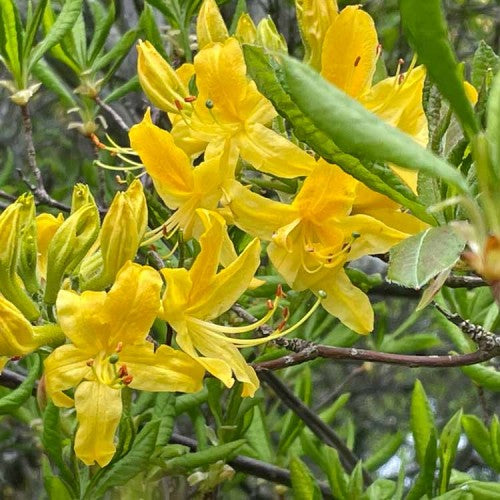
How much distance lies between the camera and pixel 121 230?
2.97 feet

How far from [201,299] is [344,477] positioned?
626 millimetres

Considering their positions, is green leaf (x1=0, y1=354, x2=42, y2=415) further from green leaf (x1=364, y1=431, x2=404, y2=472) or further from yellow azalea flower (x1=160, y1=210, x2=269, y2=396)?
green leaf (x1=364, y1=431, x2=404, y2=472)

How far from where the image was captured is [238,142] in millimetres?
934

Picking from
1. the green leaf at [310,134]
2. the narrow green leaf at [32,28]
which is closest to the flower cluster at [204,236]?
the green leaf at [310,134]

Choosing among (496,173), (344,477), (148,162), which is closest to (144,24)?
(148,162)

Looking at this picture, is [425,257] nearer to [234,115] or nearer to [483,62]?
[483,62]

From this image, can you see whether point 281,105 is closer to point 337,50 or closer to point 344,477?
point 337,50

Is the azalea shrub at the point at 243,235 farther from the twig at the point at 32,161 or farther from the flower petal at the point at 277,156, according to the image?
the twig at the point at 32,161

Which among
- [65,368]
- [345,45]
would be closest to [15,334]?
[65,368]

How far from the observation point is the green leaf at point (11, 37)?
51.7 inches

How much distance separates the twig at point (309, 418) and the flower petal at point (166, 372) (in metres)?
0.56

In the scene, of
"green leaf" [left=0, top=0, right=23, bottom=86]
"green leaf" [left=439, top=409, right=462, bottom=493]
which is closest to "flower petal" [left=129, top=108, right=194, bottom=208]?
"green leaf" [left=0, top=0, right=23, bottom=86]

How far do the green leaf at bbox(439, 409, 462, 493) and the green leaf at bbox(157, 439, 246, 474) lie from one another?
0.28 m

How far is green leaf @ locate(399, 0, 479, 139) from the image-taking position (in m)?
0.47
